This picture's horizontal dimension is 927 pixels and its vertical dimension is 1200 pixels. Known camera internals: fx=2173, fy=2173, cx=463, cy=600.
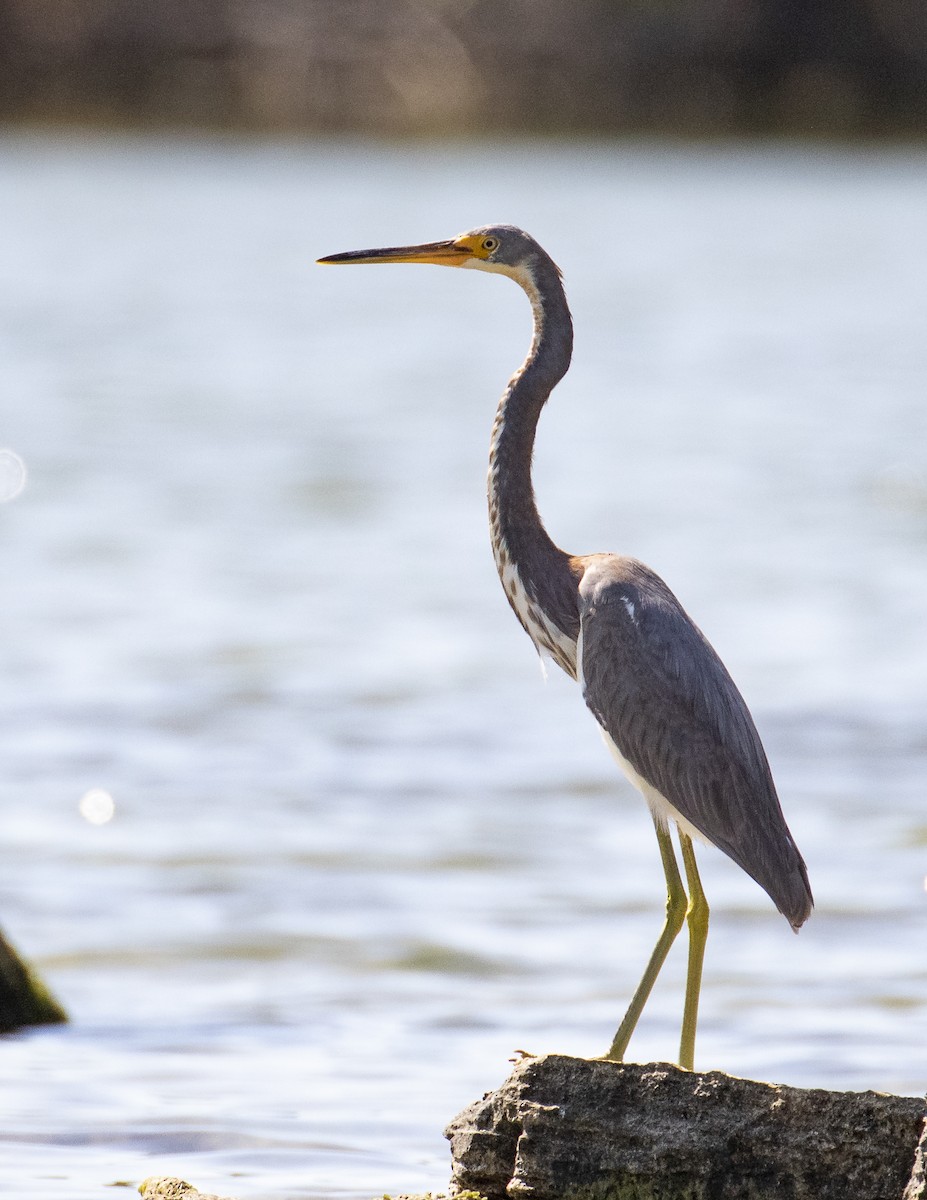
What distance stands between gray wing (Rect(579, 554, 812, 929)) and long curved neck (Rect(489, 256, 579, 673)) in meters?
0.23

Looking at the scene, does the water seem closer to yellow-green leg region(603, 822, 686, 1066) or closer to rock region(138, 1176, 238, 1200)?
rock region(138, 1176, 238, 1200)

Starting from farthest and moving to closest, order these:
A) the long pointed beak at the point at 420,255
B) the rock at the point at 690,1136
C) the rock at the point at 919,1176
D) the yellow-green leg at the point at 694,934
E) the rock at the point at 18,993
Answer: the rock at the point at 18,993 → the long pointed beak at the point at 420,255 → the yellow-green leg at the point at 694,934 → the rock at the point at 690,1136 → the rock at the point at 919,1176

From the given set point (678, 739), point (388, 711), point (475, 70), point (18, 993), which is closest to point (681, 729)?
point (678, 739)

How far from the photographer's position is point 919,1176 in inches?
152

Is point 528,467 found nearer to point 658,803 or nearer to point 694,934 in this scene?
point 658,803

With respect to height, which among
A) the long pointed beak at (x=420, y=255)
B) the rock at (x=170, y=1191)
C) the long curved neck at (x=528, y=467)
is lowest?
the rock at (x=170, y=1191)

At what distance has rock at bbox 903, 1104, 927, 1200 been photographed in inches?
151

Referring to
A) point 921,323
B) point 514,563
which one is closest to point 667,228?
point 921,323

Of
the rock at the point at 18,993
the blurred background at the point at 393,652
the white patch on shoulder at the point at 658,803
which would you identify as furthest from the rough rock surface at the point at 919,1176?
the rock at the point at 18,993

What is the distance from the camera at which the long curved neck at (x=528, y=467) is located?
493 cm

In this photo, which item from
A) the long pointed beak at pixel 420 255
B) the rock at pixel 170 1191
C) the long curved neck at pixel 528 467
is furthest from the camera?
the long pointed beak at pixel 420 255

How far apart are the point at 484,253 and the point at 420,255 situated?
19 cm

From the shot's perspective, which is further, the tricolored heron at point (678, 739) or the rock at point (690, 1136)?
the tricolored heron at point (678, 739)

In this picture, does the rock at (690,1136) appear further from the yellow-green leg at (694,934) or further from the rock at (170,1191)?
the rock at (170,1191)
